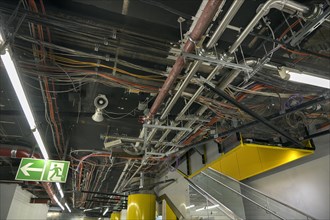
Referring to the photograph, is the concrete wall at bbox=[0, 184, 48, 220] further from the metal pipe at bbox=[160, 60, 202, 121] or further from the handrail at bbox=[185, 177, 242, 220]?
the metal pipe at bbox=[160, 60, 202, 121]

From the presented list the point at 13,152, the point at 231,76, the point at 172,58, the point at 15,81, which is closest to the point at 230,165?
the point at 231,76

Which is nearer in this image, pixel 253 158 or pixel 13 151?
pixel 13 151

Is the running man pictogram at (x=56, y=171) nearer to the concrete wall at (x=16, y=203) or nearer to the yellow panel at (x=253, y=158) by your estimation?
the yellow panel at (x=253, y=158)

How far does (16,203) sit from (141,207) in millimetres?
4195

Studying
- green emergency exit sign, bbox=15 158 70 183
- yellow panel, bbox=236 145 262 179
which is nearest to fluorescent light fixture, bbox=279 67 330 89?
yellow panel, bbox=236 145 262 179

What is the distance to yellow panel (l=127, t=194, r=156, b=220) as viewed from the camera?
18.0ft

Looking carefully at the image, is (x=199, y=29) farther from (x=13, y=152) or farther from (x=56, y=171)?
(x=13, y=152)

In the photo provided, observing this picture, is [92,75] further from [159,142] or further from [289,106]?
[289,106]

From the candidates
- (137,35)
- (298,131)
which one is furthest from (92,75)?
(298,131)

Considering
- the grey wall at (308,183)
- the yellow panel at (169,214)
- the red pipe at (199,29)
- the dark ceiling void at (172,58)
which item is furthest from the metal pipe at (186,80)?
the yellow panel at (169,214)

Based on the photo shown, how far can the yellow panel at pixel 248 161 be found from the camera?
157 inches

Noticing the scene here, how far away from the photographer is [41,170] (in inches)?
143

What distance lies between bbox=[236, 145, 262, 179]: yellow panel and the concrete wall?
21.8 feet

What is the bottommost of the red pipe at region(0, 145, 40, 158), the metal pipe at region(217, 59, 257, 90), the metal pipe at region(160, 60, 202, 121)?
the red pipe at region(0, 145, 40, 158)
